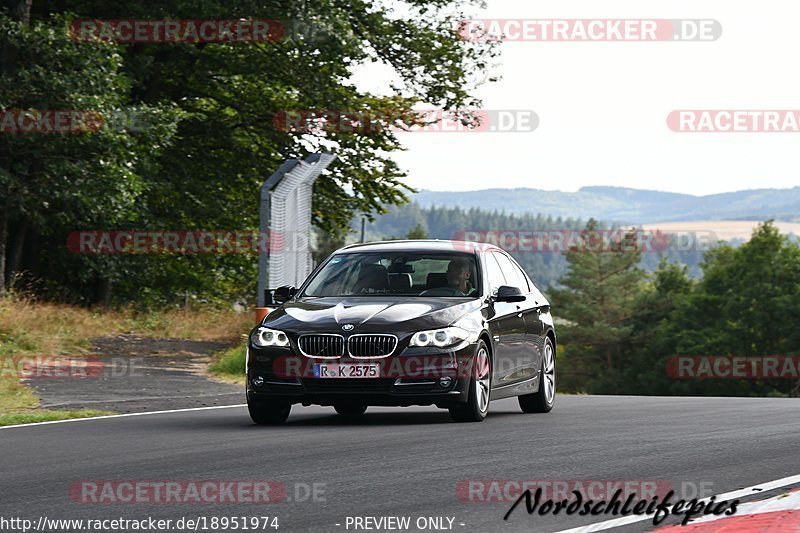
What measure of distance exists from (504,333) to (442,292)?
2.52ft

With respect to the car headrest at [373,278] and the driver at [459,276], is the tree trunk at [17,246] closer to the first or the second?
the car headrest at [373,278]

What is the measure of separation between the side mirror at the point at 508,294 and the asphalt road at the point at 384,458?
1192mm

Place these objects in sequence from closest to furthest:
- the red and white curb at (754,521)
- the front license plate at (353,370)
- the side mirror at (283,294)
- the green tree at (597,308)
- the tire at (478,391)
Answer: the red and white curb at (754,521) < the front license plate at (353,370) < the tire at (478,391) < the side mirror at (283,294) < the green tree at (597,308)

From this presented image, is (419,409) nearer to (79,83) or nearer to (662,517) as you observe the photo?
(662,517)

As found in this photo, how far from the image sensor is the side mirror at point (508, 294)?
42.5 ft

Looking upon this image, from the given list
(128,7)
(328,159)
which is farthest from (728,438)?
(128,7)

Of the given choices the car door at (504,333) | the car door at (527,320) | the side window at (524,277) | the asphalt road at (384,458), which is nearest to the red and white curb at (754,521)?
the asphalt road at (384,458)

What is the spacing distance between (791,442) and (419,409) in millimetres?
5099

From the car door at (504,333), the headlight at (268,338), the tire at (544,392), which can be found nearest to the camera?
the headlight at (268,338)

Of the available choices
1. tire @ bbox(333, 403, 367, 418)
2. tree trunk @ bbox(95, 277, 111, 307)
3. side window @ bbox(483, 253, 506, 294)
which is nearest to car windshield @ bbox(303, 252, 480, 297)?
side window @ bbox(483, 253, 506, 294)

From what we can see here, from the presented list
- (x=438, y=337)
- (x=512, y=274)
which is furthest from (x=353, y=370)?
(x=512, y=274)

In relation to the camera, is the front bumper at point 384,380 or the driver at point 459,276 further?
the driver at point 459,276

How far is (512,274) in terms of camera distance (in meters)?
14.5

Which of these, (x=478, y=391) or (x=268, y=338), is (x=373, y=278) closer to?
(x=268, y=338)
